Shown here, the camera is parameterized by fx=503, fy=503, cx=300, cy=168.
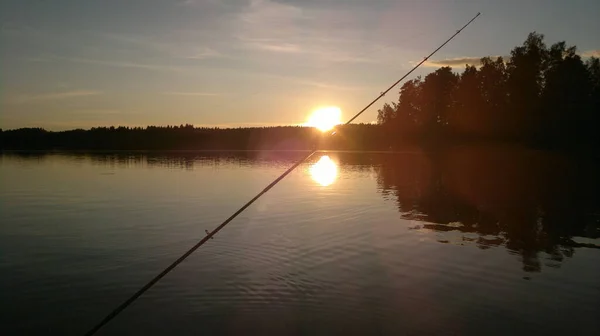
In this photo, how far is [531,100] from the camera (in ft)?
279

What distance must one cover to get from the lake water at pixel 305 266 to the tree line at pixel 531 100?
177 ft

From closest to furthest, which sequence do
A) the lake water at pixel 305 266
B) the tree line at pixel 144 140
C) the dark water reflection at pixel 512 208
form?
the lake water at pixel 305 266 → the dark water reflection at pixel 512 208 → the tree line at pixel 144 140

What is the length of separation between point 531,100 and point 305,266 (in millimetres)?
81276

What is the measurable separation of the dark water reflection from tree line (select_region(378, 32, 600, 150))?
28.9m

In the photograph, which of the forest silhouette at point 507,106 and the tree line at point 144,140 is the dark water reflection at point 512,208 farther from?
the tree line at point 144,140

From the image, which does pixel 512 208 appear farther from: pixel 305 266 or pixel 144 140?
pixel 144 140

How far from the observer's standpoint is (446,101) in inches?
4555

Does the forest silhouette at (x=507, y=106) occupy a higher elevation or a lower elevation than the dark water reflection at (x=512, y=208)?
higher

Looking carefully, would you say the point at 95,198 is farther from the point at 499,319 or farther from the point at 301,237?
the point at 499,319

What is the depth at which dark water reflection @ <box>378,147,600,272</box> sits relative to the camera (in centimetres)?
1920

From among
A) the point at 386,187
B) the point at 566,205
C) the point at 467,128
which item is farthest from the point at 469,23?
the point at 467,128

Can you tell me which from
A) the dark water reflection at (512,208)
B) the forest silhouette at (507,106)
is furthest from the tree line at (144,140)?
the dark water reflection at (512,208)

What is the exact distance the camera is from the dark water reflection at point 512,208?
19.2 metres

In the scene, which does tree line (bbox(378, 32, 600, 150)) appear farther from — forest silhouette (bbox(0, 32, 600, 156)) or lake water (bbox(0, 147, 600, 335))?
lake water (bbox(0, 147, 600, 335))
